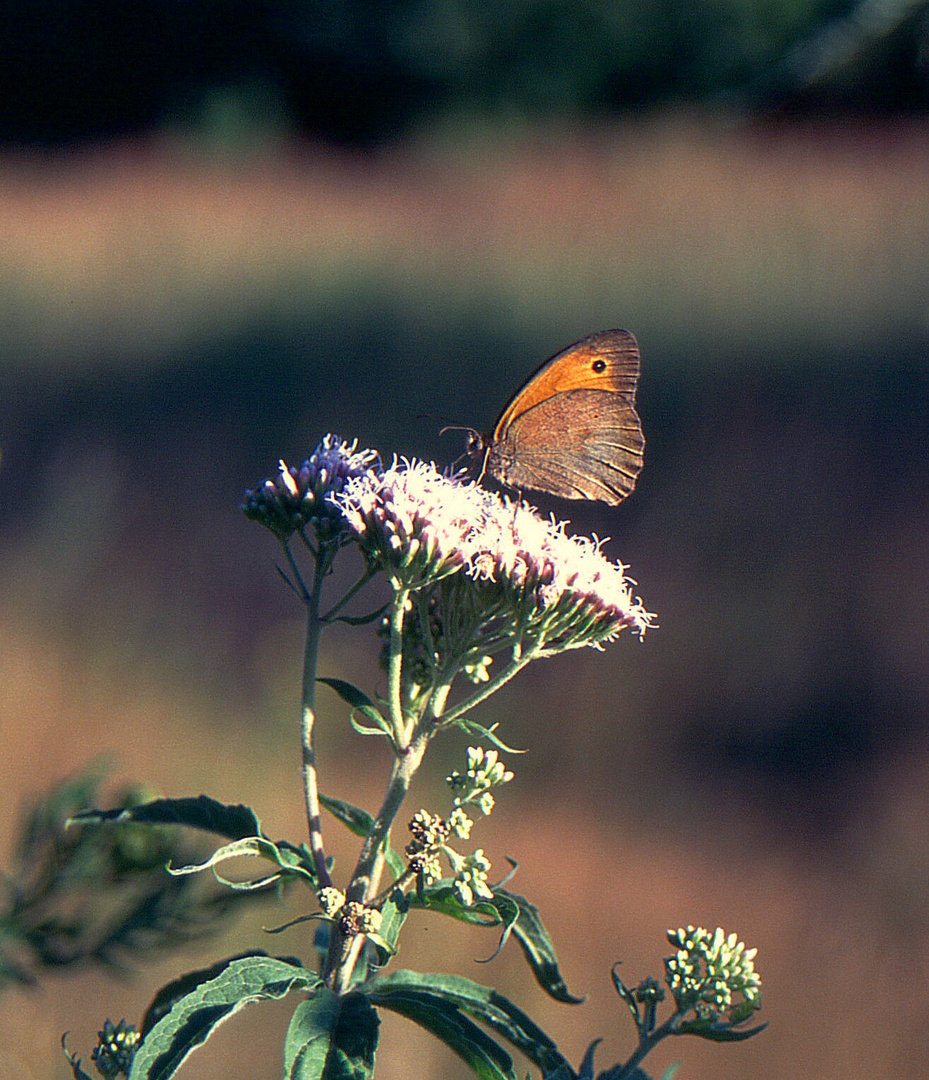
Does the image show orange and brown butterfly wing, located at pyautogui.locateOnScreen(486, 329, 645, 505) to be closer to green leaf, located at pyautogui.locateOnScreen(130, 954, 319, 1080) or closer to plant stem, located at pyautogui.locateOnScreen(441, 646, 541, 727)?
plant stem, located at pyautogui.locateOnScreen(441, 646, 541, 727)

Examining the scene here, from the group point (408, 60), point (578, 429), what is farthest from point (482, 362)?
point (408, 60)

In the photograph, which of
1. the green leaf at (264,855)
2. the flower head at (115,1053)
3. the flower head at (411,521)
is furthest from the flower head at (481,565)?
the flower head at (115,1053)

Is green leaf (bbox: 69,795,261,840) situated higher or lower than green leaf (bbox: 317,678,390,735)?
lower

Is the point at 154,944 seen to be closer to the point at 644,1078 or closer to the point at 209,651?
the point at 644,1078

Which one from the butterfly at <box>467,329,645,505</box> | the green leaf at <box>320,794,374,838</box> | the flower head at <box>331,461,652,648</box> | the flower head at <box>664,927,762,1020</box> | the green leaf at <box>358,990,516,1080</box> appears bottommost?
the green leaf at <box>358,990,516,1080</box>

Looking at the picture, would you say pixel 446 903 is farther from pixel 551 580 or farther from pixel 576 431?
pixel 576 431

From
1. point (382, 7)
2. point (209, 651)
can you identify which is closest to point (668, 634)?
point (209, 651)

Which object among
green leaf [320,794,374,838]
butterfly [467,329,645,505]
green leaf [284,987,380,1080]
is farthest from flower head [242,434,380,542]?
green leaf [284,987,380,1080]
